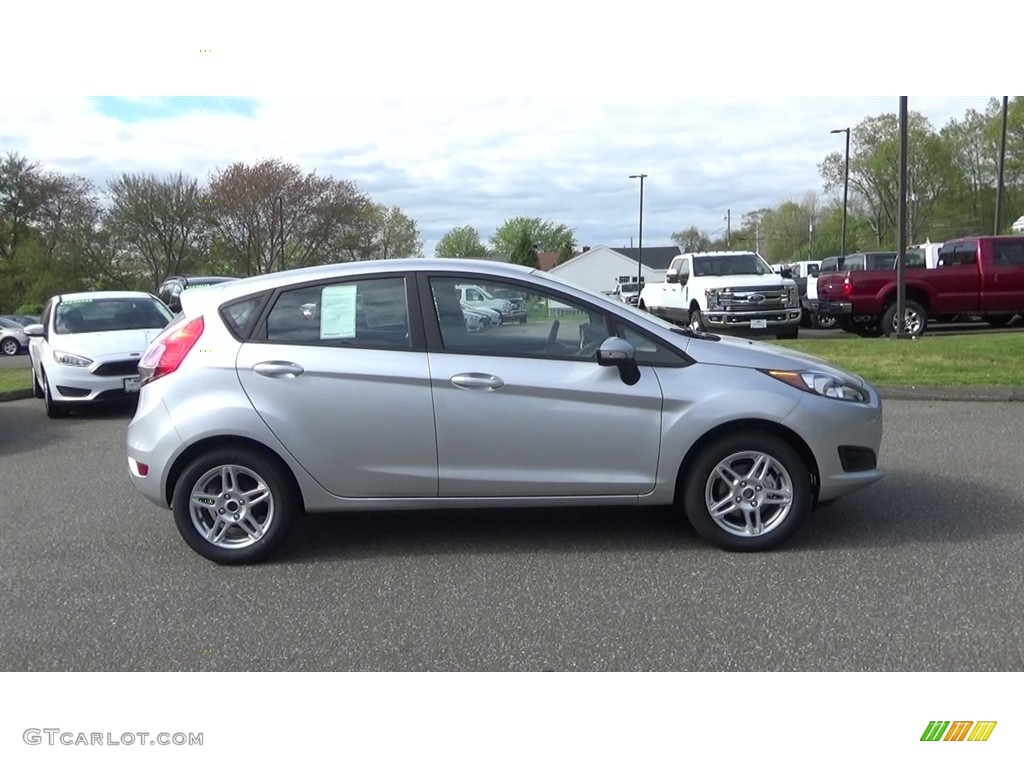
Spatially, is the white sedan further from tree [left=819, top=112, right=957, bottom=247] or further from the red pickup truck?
tree [left=819, top=112, right=957, bottom=247]

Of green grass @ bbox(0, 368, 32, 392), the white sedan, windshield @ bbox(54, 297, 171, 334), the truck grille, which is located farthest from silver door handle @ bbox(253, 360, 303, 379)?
the truck grille

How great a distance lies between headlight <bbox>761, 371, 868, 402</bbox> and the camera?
5539mm

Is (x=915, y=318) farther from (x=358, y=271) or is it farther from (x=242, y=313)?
(x=242, y=313)

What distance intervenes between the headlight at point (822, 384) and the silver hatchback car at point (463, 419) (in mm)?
17

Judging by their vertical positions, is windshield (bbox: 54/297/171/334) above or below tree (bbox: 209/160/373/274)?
below

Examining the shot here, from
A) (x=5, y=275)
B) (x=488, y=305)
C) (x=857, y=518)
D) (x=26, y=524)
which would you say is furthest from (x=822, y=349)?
(x=5, y=275)

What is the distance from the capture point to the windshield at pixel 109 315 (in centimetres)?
1314

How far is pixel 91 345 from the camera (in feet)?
40.4

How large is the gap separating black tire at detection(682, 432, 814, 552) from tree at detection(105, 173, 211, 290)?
32076 mm

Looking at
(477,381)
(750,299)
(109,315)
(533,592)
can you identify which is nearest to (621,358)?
(477,381)

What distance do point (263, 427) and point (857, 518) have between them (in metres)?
3.65

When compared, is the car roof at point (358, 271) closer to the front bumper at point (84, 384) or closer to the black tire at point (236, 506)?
the black tire at point (236, 506)

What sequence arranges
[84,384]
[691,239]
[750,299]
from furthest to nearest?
[691,239], [750,299], [84,384]
